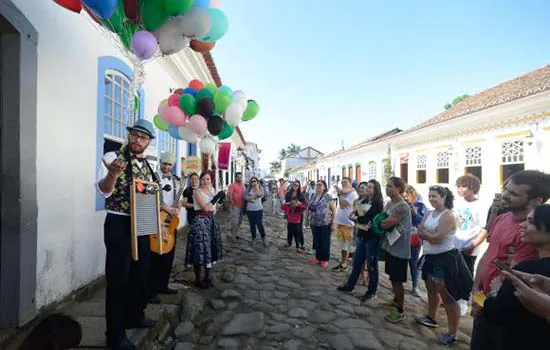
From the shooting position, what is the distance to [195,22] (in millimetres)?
2900

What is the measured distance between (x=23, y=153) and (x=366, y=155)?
68.9 ft

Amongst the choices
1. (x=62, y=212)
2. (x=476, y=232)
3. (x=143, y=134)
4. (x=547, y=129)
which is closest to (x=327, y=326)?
(x=476, y=232)

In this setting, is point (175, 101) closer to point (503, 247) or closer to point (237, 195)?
point (237, 195)

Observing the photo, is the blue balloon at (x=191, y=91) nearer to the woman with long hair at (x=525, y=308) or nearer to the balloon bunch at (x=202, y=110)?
the balloon bunch at (x=202, y=110)

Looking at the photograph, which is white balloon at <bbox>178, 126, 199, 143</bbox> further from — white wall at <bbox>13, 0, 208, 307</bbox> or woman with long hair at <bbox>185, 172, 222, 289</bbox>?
white wall at <bbox>13, 0, 208, 307</bbox>

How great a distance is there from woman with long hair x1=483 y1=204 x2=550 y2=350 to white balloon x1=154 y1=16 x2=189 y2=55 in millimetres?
3167

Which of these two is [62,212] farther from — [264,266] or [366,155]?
[366,155]

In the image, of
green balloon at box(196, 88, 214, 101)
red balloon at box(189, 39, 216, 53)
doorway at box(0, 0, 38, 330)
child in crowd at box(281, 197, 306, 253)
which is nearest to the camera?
doorway at box(0, 0, 38, 330)

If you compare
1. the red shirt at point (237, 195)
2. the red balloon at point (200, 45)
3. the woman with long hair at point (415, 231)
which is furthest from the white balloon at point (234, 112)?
the red shirt at point (237, 195)

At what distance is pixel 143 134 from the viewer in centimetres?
237

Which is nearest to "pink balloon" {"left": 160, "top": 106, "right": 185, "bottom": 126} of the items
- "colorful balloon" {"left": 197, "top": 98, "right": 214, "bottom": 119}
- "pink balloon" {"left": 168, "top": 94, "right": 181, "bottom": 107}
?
"pink balloon" {"left": 168, "top": 94, "right": 181, "bottom": 107}

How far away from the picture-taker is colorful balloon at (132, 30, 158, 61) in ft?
9.27

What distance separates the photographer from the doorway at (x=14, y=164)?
8.04 feet

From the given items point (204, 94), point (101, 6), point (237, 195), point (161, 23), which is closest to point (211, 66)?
point (237, 195)
